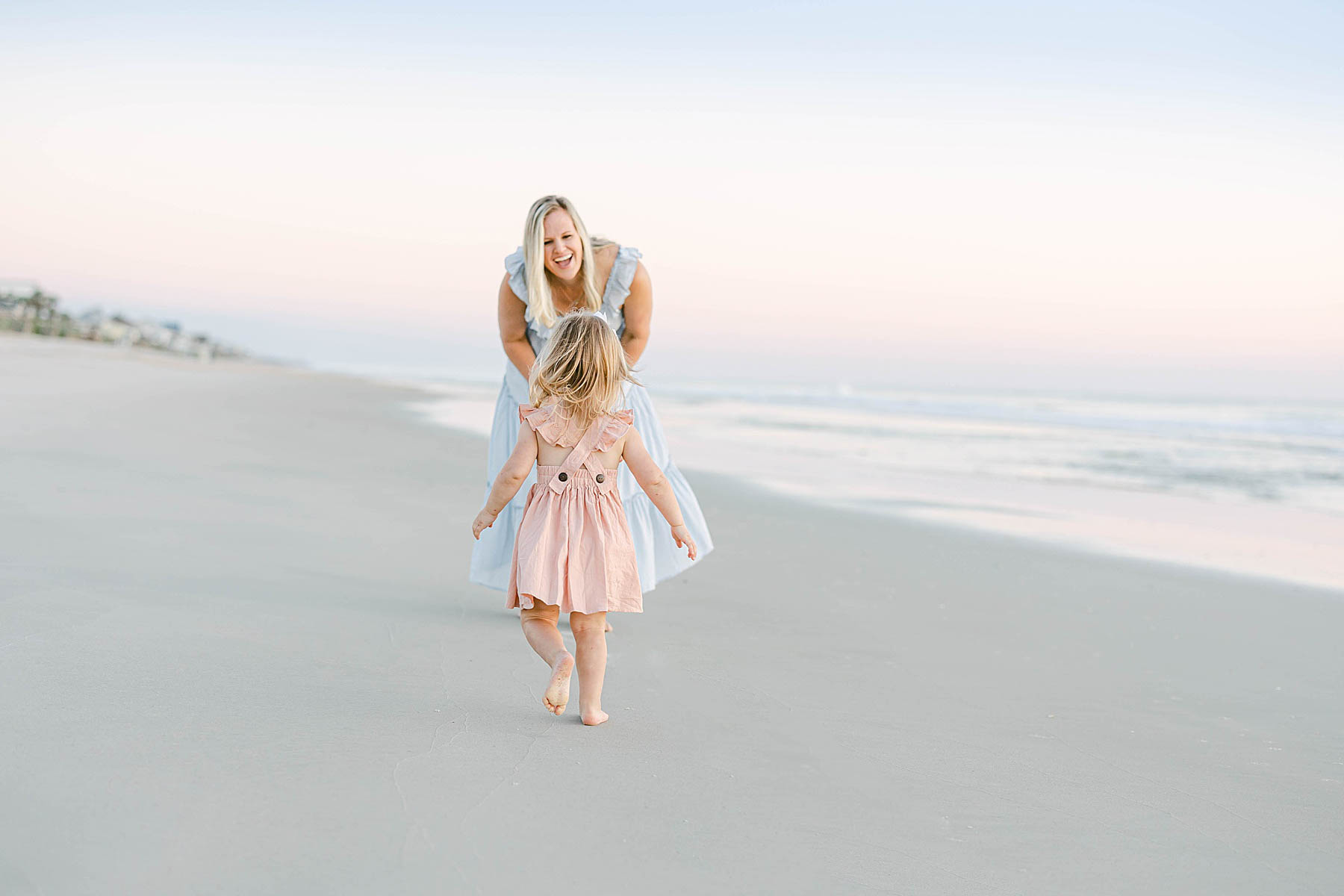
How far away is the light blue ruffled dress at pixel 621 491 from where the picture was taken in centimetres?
368

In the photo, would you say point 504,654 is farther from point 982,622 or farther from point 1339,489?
point 1339,489

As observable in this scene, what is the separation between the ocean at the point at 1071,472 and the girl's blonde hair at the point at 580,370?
4.33 metres

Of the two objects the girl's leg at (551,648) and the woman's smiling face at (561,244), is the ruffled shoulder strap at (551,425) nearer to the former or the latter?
the girl's leg at (551,648)

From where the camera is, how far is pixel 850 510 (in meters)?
7.07

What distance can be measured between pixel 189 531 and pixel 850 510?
4403mm

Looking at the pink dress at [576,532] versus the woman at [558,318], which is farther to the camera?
the woman at [558,318]

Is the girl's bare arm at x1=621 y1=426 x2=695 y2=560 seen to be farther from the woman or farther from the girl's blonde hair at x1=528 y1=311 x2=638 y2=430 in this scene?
the woman

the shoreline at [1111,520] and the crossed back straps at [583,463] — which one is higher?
the crossed back straps at [583,463]

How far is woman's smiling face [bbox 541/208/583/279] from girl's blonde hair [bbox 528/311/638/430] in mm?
766

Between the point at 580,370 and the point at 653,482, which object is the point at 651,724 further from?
the point at 580,370

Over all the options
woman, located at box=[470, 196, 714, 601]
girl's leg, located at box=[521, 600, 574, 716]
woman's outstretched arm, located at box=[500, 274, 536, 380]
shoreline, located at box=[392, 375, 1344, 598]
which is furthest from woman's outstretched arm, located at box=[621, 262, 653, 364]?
shoreline, located at box=[392, 375, 1344, 598]

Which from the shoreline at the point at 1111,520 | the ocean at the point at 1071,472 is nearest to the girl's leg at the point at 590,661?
the shoreline at the point at 1111,520

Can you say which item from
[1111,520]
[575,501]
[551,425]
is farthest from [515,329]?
[1111,520]

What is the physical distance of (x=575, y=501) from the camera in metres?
2.83
